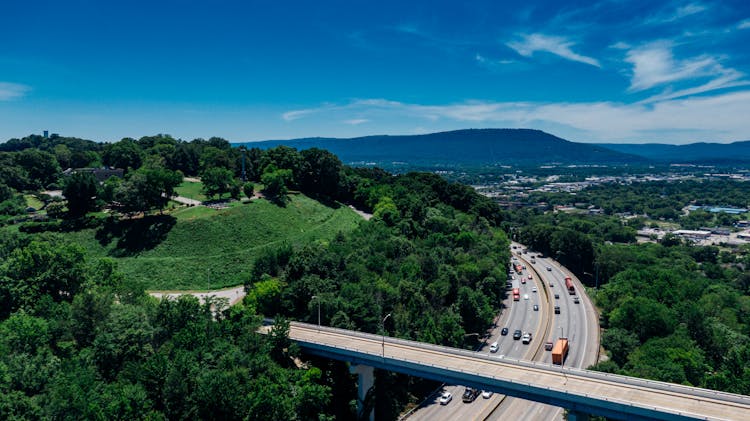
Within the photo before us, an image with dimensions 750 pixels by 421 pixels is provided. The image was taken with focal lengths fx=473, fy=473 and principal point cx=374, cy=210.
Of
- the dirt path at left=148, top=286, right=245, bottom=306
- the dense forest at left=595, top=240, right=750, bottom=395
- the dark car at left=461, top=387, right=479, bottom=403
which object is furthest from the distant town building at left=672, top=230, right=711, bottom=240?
the dirt path at left=148, top=286, right=245, bottom=306

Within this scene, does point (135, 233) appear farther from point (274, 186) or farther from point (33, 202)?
point (33, 202)

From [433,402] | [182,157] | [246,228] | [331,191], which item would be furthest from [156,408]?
[182,157]

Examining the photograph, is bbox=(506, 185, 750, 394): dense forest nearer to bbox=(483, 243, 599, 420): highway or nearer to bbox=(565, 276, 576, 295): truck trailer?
bbox=(483, 243, 599, 420): highway

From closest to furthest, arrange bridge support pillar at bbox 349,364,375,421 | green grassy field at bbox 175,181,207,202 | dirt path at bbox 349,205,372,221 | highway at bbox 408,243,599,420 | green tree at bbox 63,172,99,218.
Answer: bridge support pillar at bbox 349,364,375,421 → highway at bbox 408,243,599,420 → green tree at bbox 63,172,99,218 → green grassy field at bbox 175,181,207,202 → dirt path at bbox 349,205,372,221

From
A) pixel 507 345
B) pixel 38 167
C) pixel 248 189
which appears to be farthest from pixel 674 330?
pixel 38 167

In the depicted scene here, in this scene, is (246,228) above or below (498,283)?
above

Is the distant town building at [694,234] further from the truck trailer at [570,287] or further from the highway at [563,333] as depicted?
the truck trailer at [570,287]

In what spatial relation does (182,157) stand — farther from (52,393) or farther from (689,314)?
(689,314)

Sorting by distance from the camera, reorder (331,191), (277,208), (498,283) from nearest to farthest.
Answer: (498,283), (277,208), (331,191)
